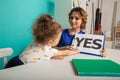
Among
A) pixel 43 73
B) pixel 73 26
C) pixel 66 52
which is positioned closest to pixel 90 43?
pixel 66 52

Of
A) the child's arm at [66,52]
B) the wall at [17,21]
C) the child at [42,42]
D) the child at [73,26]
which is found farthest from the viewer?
the child at [73,26]

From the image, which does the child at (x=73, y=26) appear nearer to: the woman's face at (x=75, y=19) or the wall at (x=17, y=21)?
the woman's face at (x=75, y=19)

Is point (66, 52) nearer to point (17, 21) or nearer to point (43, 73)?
point (43, 73)

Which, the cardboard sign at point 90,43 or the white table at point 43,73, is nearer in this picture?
the white table at point 43,73

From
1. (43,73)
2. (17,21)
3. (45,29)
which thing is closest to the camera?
(43,73)

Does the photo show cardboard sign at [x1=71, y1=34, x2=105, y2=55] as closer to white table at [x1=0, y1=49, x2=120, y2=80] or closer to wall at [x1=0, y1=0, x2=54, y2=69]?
white table at [x1=0, y1=49, x2=120, y2=80]

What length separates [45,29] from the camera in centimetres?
99

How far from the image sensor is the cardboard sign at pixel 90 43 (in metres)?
1.16

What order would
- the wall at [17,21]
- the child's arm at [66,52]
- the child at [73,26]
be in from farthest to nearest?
the child at [73,26] → the wall at [17,21] → the child's arm at [66,52]

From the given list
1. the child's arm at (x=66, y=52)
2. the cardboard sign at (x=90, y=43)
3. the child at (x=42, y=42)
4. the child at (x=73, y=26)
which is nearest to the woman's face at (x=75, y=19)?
the child at (x=73, y=26)

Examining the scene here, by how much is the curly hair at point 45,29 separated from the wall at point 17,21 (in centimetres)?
40

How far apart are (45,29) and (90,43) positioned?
1.30 feet

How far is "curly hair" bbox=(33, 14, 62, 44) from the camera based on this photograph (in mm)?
987

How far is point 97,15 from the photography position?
3.58 m
